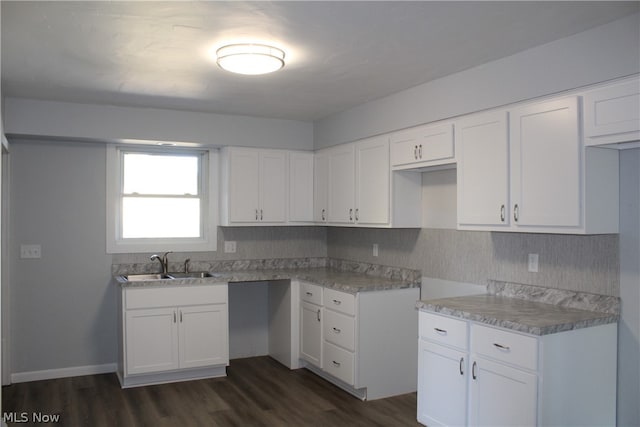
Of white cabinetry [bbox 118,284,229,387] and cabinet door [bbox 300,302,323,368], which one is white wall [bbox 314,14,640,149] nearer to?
cabinet door [bbox 300,302,323,368]

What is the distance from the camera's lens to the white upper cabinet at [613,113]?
2452 mm

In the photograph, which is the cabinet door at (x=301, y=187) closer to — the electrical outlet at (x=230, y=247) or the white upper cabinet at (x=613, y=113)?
the electrical outlet at (x=230, y=247)

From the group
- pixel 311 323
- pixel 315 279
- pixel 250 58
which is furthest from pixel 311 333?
pixel 250 58

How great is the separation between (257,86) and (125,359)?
7.76 ft

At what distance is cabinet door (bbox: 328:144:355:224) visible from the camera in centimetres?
461

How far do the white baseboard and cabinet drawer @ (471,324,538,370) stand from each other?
10.9ft

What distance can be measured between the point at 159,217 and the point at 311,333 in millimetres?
1812

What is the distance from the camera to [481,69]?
10.7 feet

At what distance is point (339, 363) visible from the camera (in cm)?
411

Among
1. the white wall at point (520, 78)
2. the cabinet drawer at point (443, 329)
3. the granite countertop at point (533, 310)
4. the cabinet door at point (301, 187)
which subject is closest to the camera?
the white wall at point (520, 78)

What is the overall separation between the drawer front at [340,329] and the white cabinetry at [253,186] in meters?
1.20

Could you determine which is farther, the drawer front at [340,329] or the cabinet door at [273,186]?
the cabinet door at [273,186]

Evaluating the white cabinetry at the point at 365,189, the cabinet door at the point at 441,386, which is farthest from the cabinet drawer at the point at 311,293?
the cabinet door at the point at 441,386

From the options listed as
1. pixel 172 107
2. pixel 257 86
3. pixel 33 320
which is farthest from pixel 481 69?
pixel 33 320
